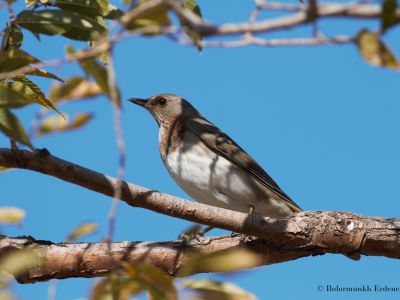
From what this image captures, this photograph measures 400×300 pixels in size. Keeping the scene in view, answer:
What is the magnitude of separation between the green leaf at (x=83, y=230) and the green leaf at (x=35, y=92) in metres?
0.55

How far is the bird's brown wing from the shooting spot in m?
5.81

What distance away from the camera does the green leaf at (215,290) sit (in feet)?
5.65

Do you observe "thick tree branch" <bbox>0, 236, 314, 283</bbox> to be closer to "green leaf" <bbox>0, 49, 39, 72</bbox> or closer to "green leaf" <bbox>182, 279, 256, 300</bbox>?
"green leaf" <bbox>0, 49, 39, 72</bbox>

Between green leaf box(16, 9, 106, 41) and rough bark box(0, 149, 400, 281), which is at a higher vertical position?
green leaf box(16, 9, 106, 41)

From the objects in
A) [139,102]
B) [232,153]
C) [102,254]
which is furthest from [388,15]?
[139,102]

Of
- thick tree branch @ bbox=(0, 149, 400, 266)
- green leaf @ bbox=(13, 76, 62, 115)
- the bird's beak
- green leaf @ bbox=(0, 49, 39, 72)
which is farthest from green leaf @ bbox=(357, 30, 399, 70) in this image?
the bird's beak

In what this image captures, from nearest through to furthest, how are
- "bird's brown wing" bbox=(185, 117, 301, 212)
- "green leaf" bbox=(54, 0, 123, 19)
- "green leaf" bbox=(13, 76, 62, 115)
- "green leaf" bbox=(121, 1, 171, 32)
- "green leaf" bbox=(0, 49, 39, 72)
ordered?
"green leaf" bbox=(121, 1, 171, 32)
"green leaf" bbox=(0, 49, 39, 72)
"green leaf" bbox=(54, 0, 123, 19)
"green leaf" bbox=(13, 76, 62, 115)
"bird's brown wing" bbox=(185, 117, 301, 212)

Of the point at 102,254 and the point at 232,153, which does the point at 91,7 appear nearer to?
the point at 102,254

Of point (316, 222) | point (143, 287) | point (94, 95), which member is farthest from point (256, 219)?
point (143, 287)

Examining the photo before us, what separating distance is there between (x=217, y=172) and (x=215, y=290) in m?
3.81

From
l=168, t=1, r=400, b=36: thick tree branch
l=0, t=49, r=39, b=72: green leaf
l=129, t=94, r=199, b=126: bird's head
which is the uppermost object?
l=129, t=94, r=199, b=126: bird's head

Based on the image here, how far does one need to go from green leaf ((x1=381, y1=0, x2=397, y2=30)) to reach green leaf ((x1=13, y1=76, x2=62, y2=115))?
6.06 ft

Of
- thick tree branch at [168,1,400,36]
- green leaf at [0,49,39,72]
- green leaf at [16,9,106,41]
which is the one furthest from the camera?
green leaf at [16,9,106,41]

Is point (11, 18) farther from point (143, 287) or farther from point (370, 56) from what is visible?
point (370, 56)
